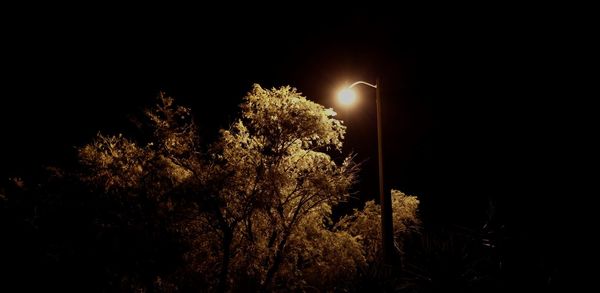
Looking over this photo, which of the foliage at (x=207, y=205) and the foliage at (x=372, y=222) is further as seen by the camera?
the foliage at (x=372, y=222)

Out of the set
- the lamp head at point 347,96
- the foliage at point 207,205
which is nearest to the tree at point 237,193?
the foliage at point 207,205

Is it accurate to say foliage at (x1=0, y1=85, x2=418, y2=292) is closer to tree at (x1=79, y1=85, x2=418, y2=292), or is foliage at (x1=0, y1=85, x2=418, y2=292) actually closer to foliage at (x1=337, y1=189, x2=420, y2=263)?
tree at (x1=79, y1=85, x2=418, y2=292)

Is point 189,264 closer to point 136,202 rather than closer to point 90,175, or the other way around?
point 136,202

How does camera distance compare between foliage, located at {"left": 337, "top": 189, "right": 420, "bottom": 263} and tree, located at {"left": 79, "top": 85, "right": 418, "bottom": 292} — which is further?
foliage, located at {"left": 337, "top": 189, "right": 420, "bottom": 263}

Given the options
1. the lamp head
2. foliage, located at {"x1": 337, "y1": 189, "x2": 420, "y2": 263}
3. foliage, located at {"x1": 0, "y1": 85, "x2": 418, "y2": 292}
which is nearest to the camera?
foliage, located at {"x1": 0, "y1": 85, "x2": 418, "y2": 292}

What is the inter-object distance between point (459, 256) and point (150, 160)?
6.28m

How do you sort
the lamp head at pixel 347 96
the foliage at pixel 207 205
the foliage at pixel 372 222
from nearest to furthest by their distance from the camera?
the foliage at pixel 207 205, the lamp head at pixel 347 96, the foliage at pixel 372 222

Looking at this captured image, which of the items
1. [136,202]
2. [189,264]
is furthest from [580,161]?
[136,202]

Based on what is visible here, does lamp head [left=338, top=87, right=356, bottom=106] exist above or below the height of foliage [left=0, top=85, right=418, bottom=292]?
above

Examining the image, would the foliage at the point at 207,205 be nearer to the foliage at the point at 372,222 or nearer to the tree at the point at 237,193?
the tree at the point at 237,193

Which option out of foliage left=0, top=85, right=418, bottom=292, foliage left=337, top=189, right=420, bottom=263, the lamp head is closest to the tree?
foliage left=0, top=85, right=418, bottom=292

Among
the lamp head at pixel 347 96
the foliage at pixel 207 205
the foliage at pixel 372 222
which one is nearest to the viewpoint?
the foliage at pixel 207 205

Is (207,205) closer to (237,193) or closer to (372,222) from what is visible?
(237,193)

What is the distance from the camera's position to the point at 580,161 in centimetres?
1502
